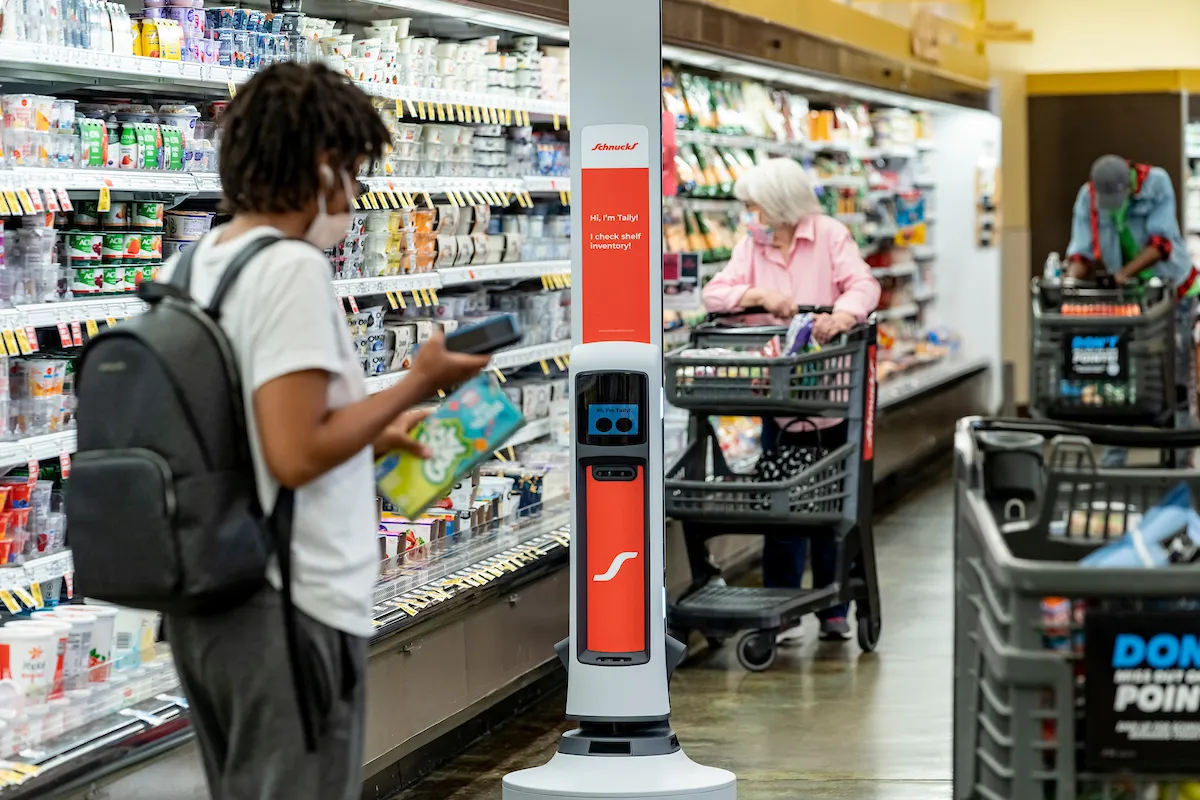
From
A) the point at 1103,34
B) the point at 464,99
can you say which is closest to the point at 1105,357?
the point at 464,99

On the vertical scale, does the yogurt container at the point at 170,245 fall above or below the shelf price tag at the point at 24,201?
below

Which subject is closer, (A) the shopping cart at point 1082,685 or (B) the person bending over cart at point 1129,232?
(A) the shopping cart at point 1082,685

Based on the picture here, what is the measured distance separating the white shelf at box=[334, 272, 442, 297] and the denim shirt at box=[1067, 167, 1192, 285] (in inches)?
171

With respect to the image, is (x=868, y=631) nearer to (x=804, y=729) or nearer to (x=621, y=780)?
(x=804, y=729)

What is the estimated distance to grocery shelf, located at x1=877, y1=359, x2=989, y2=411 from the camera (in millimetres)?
10102

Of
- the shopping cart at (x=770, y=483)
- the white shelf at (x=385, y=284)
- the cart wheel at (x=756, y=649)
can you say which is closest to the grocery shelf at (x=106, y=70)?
the white shelf at (x=385, y=284)

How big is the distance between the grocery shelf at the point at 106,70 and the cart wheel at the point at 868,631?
2.96 m

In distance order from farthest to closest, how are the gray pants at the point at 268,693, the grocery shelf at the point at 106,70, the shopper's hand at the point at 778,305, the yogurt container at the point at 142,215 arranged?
1. the shopper's hand at the point at 778,305
2. the yogurt container at the point at 142,215
3. the grocery shelf at the point at 106,70
4. the gray pants at the point at 268,693

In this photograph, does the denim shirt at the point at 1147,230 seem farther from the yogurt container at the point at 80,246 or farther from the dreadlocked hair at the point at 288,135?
the dreadlocked hair at the point at 288,135

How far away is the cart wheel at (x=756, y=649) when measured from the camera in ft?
19.3

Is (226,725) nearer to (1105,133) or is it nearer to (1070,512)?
(1070,512)

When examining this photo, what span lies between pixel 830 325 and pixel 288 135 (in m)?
3.81

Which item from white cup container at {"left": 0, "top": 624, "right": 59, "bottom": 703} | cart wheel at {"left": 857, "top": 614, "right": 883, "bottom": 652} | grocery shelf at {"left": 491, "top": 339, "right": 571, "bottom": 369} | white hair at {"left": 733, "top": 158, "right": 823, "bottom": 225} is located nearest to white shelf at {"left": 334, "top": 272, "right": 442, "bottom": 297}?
grocery shelf at {"left": 491, "top": 339, "right": 571, "bottom": 369}

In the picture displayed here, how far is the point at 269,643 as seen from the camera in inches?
87.9
